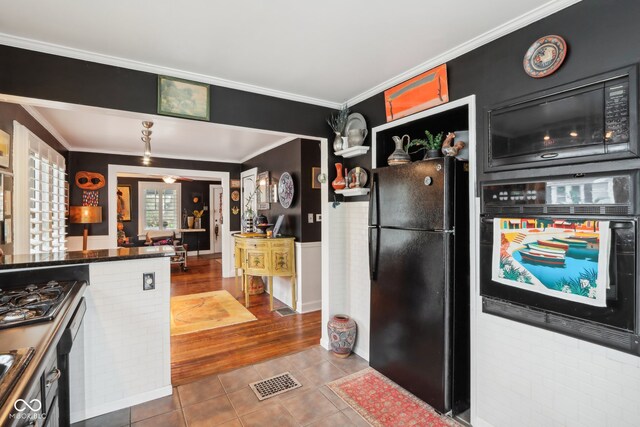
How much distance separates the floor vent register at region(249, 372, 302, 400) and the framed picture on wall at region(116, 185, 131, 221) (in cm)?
746

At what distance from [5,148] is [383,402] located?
11.3 feet

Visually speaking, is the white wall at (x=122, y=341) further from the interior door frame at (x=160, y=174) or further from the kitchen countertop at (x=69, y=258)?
the interior door frame at (x=160, y=174)

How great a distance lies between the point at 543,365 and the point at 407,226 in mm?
1103

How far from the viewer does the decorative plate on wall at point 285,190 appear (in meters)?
4.38

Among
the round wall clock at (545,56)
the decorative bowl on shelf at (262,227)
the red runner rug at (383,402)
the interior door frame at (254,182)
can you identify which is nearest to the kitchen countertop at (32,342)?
the red runner rug at (383,402)

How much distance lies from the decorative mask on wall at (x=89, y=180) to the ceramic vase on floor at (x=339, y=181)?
4.55 m

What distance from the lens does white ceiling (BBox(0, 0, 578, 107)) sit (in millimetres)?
1620

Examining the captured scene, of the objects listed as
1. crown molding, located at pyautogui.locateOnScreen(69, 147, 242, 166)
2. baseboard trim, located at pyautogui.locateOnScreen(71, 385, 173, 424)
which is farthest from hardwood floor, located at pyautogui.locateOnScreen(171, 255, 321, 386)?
crown molding, located at pyautogui.locateOnScreen(69, 147, 242, 166)

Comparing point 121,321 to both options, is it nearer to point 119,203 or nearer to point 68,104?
point 68,104

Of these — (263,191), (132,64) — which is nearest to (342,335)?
(132,64)

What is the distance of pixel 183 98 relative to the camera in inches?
94.0

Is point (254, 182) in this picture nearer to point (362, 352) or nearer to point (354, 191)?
point (354, 191)

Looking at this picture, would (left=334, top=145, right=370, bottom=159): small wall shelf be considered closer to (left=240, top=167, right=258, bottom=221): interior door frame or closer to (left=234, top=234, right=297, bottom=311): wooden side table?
(left=234, top=234, right=297, bottom=311): wooden side table

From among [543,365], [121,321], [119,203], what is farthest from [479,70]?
[119,203]
